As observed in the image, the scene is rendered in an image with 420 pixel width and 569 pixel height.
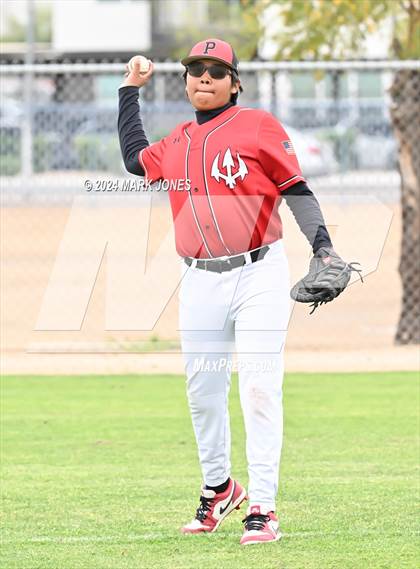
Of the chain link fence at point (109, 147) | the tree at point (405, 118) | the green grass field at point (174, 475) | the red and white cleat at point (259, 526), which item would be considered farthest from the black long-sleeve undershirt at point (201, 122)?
the tree at point (405, 118)

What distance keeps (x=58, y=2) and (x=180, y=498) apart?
127ft

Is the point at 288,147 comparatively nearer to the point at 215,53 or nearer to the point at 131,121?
the point at 215,53

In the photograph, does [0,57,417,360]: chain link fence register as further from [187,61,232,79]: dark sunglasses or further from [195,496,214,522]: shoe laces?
[195,496,214,522]: shoe laces

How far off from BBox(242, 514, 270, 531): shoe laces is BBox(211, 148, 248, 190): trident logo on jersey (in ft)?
4.48

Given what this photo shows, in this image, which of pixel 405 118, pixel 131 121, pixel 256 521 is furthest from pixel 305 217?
pixel 405 118

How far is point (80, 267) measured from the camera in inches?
558

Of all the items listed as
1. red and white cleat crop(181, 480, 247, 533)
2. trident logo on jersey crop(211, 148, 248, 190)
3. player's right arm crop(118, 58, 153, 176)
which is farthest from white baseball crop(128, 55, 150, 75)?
red and white cleat crop(181, 480, 247, 533)

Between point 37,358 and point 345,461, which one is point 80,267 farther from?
point 345,461

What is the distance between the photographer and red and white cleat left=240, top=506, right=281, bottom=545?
17.7ft

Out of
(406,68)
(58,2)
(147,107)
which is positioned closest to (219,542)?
(406,68)

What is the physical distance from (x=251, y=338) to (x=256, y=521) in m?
0.76

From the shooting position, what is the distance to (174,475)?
22.5ft

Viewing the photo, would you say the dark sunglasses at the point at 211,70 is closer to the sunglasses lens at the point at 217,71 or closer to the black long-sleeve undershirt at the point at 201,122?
→ the sunglasses lens at the point at 217,71

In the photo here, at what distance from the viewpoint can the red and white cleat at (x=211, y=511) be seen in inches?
223
